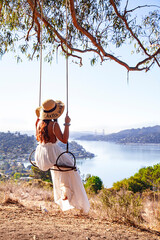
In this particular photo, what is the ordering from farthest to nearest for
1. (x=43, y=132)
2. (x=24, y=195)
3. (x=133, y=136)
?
(x=133, y=136)
(x=24, y=195)
(x=43, y=132)

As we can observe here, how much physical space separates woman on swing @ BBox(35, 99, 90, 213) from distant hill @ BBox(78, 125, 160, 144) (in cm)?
1767

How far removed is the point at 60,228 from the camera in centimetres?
323

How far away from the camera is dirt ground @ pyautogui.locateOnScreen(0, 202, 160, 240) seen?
292cm

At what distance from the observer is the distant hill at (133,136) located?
20703 mm

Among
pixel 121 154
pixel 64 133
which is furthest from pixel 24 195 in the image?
pixel 121 154

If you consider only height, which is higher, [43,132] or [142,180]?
[43,132]

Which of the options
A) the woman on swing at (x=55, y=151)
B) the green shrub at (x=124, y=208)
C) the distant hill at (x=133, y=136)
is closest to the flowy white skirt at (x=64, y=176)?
the woman on swing at (x=55, y=151)

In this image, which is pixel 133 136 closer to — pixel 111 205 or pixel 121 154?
pixel 121 154

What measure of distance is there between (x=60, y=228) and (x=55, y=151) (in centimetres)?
87

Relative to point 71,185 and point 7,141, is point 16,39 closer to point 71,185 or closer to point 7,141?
point 71,185

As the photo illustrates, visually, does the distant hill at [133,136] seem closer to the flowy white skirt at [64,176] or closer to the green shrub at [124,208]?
the green shrub at [124,208]

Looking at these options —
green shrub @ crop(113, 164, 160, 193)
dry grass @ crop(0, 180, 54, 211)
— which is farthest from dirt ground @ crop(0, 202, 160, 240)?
green shrub @ crop(113, 164, 160, 193)

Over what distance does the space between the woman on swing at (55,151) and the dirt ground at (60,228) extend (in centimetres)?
30

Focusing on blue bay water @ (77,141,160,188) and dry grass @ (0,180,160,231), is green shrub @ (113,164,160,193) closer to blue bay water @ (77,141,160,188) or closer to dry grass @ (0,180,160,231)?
dry grass @ (0,180,160,231)
